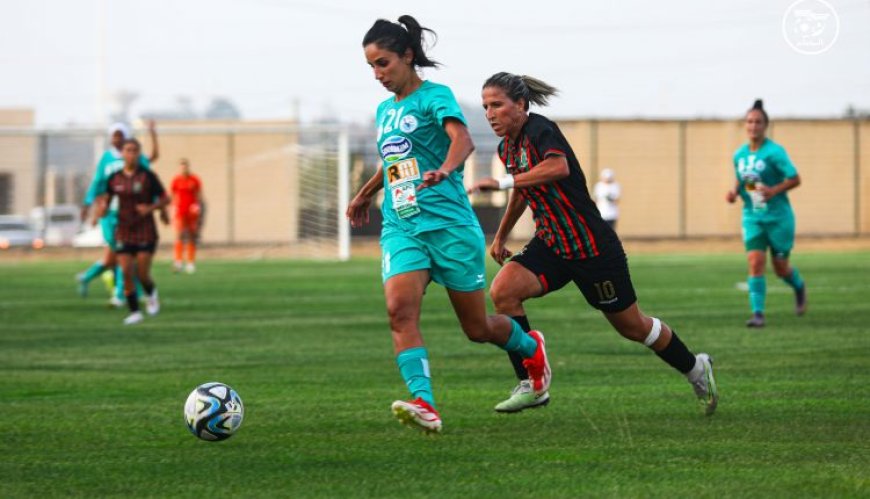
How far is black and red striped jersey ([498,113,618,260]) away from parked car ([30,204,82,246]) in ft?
121

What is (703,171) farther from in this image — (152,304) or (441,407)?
(441,407)

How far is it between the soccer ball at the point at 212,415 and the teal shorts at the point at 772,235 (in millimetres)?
8839

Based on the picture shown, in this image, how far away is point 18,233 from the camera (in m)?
43.8

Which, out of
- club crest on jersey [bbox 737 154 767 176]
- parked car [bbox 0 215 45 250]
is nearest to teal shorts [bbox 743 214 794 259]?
club crest on jersey [bbox 737 154 767 176]

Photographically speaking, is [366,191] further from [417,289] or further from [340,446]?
[340,446]

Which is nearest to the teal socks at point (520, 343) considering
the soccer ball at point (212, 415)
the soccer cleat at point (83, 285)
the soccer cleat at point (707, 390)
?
the soccer cleat at point (707, 390)

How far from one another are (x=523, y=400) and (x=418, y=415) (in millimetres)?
1367

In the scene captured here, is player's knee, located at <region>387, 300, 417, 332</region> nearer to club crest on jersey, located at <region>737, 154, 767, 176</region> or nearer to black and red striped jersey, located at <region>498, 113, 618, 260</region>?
black and red striped jersey, located at <region>498, 113, 618, 260</region>

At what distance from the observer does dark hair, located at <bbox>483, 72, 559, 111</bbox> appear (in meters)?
8.05

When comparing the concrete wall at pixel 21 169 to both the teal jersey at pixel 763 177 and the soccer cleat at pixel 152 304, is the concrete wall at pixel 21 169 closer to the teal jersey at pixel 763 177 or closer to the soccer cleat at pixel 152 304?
the soccer cleat at pixel 152 304

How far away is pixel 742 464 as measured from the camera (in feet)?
21.1

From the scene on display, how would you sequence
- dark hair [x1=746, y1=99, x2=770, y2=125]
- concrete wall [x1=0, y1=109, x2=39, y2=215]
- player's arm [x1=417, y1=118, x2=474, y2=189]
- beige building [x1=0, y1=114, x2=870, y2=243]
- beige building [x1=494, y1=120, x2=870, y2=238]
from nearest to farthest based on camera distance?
player's arm [x1=417, y1=118, x2=474, y2=189] < dark hair [x1=746, y1=99, x2=770, y2=125] < concrete wall [x1=0, y1=109, x2=39, y2=215] < beige building [x1=0, y1=114, x2=870, y2=243] < beige building [x1=494, y1=120, x2=870, y2=238]

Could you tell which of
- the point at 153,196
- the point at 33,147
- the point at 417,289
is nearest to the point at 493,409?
the point at 417,289

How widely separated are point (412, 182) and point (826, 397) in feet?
10.6
